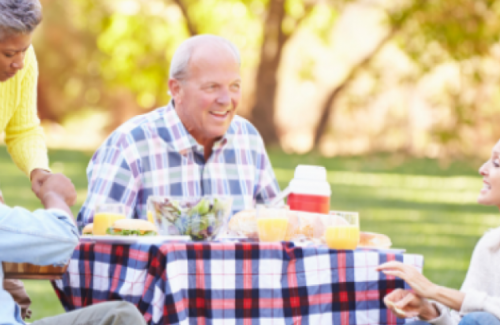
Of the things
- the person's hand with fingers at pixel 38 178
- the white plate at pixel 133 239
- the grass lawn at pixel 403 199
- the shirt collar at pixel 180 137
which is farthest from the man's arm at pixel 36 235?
the grass lawn at pixel 403 199

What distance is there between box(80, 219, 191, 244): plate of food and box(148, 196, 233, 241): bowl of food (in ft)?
0.16

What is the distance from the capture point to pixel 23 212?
2176 millimetres

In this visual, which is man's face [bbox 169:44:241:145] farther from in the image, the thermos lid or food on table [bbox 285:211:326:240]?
food on table [bbox 285:211:326:240]

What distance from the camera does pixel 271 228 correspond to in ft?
9.32

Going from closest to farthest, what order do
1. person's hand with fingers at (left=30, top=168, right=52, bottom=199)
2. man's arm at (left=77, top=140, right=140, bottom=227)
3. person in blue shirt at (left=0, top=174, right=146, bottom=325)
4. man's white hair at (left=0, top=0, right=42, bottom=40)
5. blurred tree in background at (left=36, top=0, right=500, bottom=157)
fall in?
person in blue shirt at (left=0, top=174, right=146, bottom=325), man's white hair at (left=0, top=0, right=42, bottom=40), person's hand with fingers at (left=30, top=168, right=52, bottom=199), man's arm at (left=77, top=140, right=140, bottom=227), blurred tree in background at (left=36, top=0, right=500, bottom=157)

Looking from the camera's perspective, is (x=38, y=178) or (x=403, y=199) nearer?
(x=38, y=178)

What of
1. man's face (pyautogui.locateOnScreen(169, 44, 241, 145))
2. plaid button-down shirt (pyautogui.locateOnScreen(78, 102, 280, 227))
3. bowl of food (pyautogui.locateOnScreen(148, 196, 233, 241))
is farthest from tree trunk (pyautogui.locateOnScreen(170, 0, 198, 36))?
bowl of food (pyautogui.locateOnScreen(148, 196, 233, 241))

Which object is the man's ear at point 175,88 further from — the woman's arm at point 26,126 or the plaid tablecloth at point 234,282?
the plaid tablecloth at point 234,282

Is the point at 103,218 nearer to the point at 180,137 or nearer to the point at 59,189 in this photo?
the point at 59,189

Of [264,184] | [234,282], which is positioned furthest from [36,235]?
[264,184]

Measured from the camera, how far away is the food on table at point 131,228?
2727 mm

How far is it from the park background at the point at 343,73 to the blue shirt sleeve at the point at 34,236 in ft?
→ 34.6

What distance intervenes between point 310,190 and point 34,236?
3.94 feet

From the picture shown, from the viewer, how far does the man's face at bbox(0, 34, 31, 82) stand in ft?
7.73
